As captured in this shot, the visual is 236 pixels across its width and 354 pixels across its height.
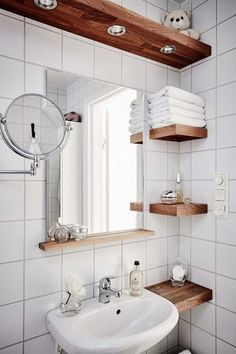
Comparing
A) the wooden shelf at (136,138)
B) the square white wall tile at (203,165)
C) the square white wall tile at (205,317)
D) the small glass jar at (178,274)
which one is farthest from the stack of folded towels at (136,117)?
the square white wall tile at (205,317)

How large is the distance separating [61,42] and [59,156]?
53 cm

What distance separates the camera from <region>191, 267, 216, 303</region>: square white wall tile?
147cm

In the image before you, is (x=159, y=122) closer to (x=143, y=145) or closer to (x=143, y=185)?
(x=143, y=145)

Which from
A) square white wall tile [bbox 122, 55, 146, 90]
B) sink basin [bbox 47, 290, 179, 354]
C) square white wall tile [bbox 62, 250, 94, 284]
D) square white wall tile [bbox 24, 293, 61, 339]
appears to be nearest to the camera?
sink basin [bbox 47, 290, 179, 354]

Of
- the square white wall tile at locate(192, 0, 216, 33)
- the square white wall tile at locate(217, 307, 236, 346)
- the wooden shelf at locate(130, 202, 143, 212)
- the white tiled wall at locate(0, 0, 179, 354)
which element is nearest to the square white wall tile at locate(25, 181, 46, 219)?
the white tiled wall at locate(0, 0, 179, 354)

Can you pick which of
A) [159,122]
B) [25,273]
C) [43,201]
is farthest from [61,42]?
[25,273]

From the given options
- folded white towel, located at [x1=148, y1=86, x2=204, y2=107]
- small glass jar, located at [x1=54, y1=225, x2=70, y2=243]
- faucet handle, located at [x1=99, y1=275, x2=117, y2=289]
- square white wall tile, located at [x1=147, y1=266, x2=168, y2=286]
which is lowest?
square white wall tile, located at [x1=147, y1=266, x2=168, y2=286]

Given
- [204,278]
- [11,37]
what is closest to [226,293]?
[204,278]

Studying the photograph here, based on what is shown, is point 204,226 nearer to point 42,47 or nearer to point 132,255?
point 132,255

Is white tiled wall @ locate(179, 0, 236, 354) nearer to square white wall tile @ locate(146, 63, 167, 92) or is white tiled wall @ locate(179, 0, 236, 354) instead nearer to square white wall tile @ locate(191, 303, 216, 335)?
square white wall tile @ locate(191, 303, 216, 335)

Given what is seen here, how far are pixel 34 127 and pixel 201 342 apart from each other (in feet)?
4.84

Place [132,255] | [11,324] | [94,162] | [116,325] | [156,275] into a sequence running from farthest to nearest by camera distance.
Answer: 1. [156,275]
2. [132,255]
3. [94,162]
4. [116,325]
5. [11,324]

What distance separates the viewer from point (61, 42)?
1.24 meters

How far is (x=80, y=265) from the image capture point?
1.29 metres
